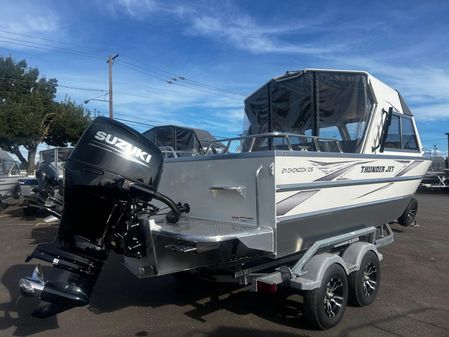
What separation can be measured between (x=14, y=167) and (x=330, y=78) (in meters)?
14.8

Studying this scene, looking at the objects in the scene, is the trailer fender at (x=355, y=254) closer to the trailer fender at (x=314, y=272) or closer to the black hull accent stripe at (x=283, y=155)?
the trailer fender at (x=314, y=272)

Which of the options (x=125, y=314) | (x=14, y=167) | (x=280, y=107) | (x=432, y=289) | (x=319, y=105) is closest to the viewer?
(x=125, y=314)

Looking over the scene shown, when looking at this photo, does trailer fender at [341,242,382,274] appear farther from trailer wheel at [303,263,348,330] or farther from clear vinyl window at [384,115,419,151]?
clear vinyl window at [384,115,419,151]

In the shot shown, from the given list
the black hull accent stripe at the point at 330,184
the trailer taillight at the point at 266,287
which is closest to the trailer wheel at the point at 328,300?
the trailer taillight at the point at 266,287

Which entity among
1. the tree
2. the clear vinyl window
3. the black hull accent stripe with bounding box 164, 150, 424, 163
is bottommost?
the black hull accent stripe with bounding box 164, 150, 424, 163

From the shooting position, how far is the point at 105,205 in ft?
12.8

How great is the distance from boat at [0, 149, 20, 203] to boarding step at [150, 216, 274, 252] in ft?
41.8

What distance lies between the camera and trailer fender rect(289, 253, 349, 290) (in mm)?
4398

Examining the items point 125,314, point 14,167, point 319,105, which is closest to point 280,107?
point 319,105

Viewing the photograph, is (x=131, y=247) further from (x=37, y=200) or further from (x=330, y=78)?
(x=330, y=78)

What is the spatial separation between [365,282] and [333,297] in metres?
0.84

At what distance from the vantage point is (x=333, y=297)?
4.80 m

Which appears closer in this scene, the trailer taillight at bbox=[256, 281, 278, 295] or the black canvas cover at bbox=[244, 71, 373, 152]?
the trailer taillight at bbox=[256, 281, 278, 295]

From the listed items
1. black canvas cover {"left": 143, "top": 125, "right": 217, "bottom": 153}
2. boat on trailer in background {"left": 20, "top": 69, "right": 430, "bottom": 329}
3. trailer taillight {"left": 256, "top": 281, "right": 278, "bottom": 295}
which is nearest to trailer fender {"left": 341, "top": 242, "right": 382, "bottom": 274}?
boat on trailer in background {"left": 20, "top": 69, "right": 430, "bottom": 329}
